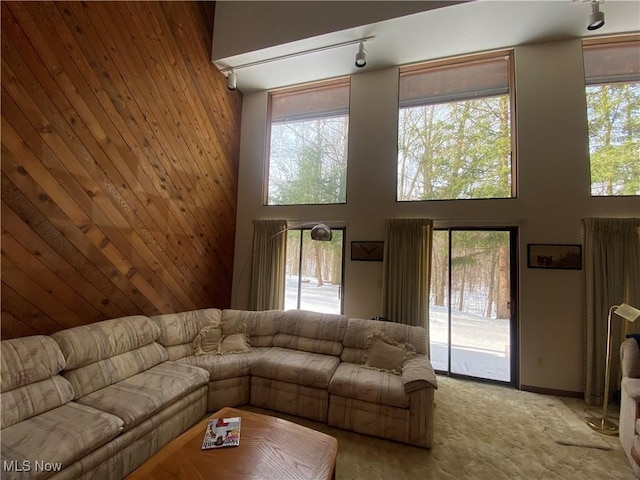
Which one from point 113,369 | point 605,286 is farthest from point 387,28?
point 113,369

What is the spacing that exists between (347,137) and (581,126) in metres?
3.08

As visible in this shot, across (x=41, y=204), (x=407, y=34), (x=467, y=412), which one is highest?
(x=407, y=34)

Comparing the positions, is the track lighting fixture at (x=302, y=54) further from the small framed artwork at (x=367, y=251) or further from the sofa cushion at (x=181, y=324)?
the sofa cushion at (x=181, y=324)

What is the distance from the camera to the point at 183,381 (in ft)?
7.96

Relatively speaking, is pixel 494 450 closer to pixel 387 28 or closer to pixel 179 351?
pixel 179 351

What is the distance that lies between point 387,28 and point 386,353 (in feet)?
12.9

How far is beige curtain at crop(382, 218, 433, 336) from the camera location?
3742mm

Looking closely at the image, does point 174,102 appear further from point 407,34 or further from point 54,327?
point 407,34

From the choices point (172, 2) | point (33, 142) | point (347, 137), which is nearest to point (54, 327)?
point (33, 142)

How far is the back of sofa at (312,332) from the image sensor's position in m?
3.22

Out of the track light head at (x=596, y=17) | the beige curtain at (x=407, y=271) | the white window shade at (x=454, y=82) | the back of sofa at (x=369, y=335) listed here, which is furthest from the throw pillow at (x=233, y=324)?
the track light head at (x=596, y=17)

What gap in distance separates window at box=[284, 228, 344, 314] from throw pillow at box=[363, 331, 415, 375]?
1.29 metres

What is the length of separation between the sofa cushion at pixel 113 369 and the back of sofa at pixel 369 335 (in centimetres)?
201

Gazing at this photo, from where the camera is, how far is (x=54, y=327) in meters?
2.40
